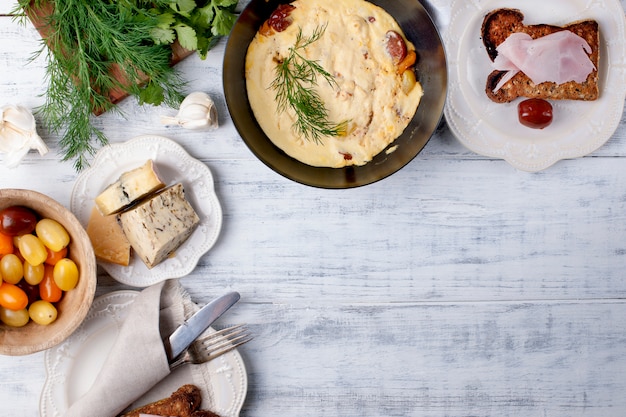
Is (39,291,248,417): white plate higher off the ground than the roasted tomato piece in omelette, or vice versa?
the roasted tomato piece in omelette

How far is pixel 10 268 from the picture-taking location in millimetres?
2053

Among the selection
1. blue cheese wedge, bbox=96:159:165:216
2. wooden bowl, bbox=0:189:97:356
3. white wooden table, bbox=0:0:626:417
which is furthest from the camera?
white wooden table, bbox=0:0:626:417

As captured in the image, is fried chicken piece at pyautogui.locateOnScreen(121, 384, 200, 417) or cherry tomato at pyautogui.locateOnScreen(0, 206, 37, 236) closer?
cherry tomato at pyautogui.locateOnScreen(0, 206, 37, 236)

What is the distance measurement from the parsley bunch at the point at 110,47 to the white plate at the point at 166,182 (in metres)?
0.10

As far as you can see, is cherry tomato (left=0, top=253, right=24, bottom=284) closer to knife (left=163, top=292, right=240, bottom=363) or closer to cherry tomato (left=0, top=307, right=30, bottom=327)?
cherry tomato (left=0, top=307, right=30, bottom=327)

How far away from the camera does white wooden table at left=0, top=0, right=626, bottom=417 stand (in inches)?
90.7

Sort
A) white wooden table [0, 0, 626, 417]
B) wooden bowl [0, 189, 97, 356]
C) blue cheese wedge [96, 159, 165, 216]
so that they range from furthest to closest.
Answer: white wooden table [0, 0, 626, 417] → blue cheese wedge [96, 159, 165, 216] → wooden bowl [0, 189, 97, 356]

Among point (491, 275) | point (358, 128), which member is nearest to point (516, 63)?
point (358, 128)

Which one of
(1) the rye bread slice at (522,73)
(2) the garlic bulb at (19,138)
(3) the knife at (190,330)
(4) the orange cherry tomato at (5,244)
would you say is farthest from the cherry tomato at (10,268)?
(1) the rye bread slice at (522,73)

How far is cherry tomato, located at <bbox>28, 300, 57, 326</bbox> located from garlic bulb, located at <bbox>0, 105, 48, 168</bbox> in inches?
21.2

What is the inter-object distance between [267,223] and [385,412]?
2.94 ft

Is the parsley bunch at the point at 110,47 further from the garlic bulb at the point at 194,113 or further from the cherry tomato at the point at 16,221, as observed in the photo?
the cherry tomato at the point at 16,221

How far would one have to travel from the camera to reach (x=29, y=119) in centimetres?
219

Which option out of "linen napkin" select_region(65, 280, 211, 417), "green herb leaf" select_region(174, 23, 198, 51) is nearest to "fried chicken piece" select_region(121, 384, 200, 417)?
"linen napkin" select_region(65, 280, 211, 417)
